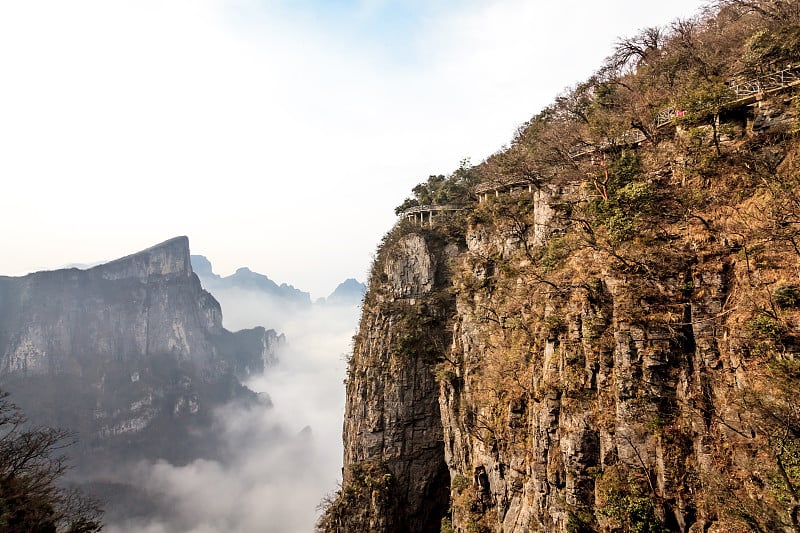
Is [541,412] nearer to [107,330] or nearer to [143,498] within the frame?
[143,498]

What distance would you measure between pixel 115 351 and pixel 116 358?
2229 millimetres

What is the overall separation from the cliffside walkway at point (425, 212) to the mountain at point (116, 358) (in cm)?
10854

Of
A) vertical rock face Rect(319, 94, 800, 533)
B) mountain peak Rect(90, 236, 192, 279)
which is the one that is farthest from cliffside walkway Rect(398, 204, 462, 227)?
mountain peak Rect(90, 236, 192, 279)

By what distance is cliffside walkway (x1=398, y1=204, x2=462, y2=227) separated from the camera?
127 feet

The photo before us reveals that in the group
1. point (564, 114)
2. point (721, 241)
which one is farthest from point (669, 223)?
point (564, 114)

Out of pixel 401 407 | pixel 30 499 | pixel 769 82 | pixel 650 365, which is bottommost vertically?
pixel 401 407

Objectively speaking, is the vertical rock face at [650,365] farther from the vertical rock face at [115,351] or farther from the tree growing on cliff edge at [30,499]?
the vertical rock face at [115,351]

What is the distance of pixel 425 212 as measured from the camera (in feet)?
133

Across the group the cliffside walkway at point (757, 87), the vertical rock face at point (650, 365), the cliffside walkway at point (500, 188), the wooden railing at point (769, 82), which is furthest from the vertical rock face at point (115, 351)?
the wooden railing at point (769, 82)

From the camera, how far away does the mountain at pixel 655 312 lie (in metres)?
10.5

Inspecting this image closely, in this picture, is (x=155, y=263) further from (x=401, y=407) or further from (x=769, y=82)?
(x=769, y=82)

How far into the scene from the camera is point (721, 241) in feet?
39.8

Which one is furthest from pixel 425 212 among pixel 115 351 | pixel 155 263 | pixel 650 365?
pixel 155 263

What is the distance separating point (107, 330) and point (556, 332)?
5643 inches
